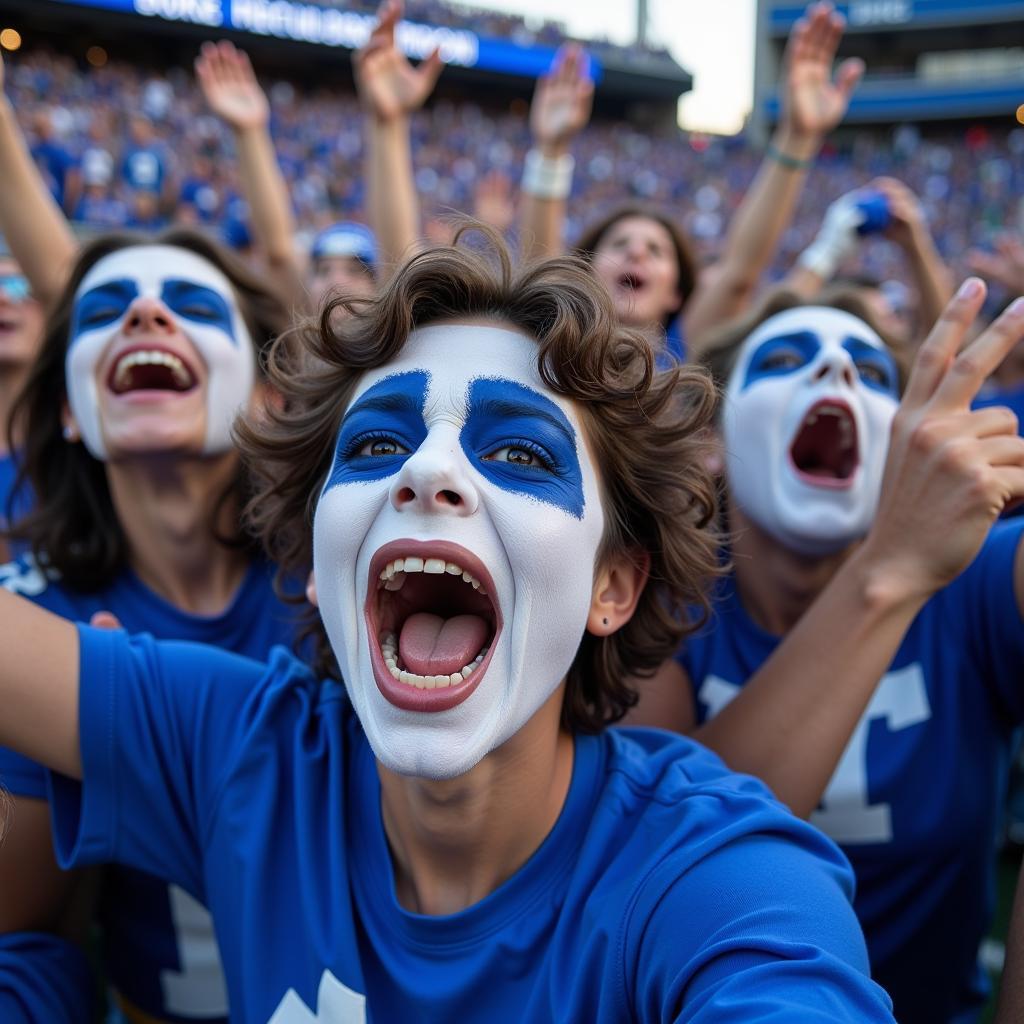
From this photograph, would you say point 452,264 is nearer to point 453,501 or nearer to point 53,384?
point 453,501

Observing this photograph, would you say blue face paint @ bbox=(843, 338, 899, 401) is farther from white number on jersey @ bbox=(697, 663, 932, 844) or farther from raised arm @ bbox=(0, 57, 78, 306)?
raised arm @ bbox=(0, 57, 78, 306)

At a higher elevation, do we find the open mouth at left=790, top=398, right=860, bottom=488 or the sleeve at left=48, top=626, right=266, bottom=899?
the open mouth at left=790, top=398, right=860, bottom=488

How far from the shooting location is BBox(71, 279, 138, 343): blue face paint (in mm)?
2279

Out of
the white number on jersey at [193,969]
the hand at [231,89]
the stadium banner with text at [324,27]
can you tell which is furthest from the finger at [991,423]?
the stadium banner with text at [324,27]

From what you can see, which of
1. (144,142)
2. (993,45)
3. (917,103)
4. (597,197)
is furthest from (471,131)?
(993,45)

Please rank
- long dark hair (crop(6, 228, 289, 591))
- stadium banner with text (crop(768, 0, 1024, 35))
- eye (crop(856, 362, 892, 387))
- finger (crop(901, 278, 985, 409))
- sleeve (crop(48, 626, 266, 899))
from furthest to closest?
1. stadium banner with text (crop(768, 0, 1024, 35))
2. long dark hair (crop(6, 228, 289, 591))
3. eye (crop(856, 362, 892, 387))
4. finger (crop(901, 278, 985, 409))
5. sleeve (crop(48, 626, 266, 899))

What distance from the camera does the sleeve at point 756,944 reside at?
3.41ft

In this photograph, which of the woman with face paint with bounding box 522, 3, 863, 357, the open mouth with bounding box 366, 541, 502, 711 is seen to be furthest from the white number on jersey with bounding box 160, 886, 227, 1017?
the woman with face paint with bounding box 522, 3, 863, 357

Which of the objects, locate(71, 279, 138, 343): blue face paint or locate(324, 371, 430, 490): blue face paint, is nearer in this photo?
locate(324, 371, 430, 490): blue face paint

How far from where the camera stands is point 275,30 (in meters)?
26.0

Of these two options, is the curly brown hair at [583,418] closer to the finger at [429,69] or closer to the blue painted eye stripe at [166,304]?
the blue painted eye stripe at [166,304]

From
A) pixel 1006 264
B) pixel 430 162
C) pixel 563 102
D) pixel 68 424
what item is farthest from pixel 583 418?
pixel 430 162

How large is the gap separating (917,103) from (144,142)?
29.3 meters

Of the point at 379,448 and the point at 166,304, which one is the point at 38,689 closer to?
the point at 379,448
